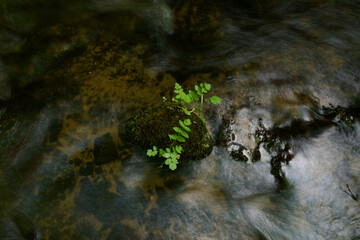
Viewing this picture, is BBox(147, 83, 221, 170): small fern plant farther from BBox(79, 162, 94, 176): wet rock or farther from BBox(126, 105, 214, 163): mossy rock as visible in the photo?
BBox(79, 162, 94, 176): wet rock

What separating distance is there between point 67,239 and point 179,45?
296cm

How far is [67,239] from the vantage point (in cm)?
240

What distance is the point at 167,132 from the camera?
2723 mm

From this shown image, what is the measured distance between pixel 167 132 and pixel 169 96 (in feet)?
2.40

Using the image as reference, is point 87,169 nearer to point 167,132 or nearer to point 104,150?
point 104,150

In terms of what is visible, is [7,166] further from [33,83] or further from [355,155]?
[355,155]

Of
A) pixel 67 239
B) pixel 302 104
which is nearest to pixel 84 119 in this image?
pixel 67 239

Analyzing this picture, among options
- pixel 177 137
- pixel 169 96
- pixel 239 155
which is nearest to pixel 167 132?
pixel 177 137

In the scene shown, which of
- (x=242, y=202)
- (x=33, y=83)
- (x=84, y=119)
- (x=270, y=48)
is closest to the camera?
Answer: (x=242, y=202)

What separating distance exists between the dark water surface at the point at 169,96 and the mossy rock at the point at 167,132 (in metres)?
0.13

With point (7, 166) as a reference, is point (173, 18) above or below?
above

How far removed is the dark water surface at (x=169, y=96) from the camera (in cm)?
258

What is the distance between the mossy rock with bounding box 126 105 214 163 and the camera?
108 inches

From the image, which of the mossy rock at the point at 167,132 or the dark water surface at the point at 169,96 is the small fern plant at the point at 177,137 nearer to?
the mossy rock at the point at 167,132
